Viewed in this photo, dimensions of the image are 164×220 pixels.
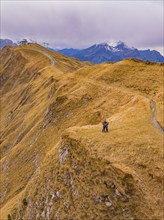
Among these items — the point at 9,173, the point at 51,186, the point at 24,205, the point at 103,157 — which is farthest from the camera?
the point at 9,173

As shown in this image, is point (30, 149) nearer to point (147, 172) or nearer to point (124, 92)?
point (124, 92)

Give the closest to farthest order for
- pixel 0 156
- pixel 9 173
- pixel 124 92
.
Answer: pixel 124 92, pixel 9 173, pixel 0 156

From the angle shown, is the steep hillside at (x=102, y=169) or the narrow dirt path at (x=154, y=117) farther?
the narrow dirt path at (x=154, y=117)

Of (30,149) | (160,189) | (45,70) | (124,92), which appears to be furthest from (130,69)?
(45,70)

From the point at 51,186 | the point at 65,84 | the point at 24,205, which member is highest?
the point at 65,84

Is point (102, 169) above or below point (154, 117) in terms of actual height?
below

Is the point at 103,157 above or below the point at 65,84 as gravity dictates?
below

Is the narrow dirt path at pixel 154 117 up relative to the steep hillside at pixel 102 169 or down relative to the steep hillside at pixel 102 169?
up

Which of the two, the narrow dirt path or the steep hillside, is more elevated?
the narrow dirt path

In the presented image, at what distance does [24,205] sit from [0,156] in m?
67.3

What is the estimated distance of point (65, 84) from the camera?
338ft

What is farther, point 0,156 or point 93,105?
point 0,156

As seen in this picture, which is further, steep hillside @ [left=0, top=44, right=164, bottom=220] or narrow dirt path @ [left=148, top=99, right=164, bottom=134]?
narrow dirt path @ [left=148, top=99, right=164, bottom=134]

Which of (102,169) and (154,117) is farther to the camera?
(154,117)
